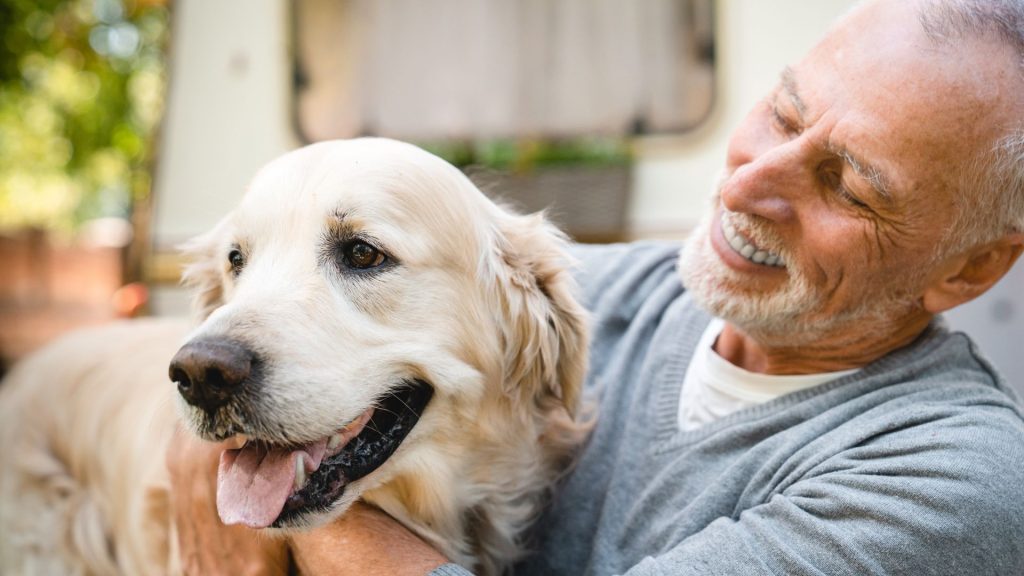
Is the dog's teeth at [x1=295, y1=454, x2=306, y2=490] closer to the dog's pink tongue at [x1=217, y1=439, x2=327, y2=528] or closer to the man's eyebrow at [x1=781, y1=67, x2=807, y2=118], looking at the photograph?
the dog's pink tongue at [x1=217, y1=439, x2=327, y2=528]

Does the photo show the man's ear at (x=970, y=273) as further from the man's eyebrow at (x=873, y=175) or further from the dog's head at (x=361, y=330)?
the dog's head at (x=361, y=330)

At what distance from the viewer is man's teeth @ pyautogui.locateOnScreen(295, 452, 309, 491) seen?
152 centimetres

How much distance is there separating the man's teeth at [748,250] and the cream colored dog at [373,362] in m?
0.39

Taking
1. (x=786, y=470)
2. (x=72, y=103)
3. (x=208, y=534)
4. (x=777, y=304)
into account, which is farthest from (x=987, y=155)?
(x=72, y=103)

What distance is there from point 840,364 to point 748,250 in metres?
0.32

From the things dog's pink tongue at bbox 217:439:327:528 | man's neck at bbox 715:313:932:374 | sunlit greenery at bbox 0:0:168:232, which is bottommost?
sunlit greenery at bbox 0:0:168:232

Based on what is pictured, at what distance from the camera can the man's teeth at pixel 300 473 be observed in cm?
152

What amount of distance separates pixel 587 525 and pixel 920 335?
2.84 ft

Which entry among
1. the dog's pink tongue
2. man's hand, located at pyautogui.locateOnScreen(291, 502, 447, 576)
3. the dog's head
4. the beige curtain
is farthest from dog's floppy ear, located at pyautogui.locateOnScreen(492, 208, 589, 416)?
the beige curtain

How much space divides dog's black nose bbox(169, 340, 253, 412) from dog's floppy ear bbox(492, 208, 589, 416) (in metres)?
0.65

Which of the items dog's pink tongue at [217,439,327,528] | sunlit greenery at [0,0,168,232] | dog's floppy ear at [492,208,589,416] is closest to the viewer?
dog's pink tongue at [217,439,327,528]

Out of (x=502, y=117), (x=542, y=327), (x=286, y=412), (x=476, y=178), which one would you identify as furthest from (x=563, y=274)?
(x=502, y=117)

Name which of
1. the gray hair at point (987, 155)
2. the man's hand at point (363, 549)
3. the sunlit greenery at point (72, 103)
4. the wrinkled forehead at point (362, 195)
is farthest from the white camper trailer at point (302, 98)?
the sunlit greenery at point (72, 103)

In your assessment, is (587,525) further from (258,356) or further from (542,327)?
(258,356)
